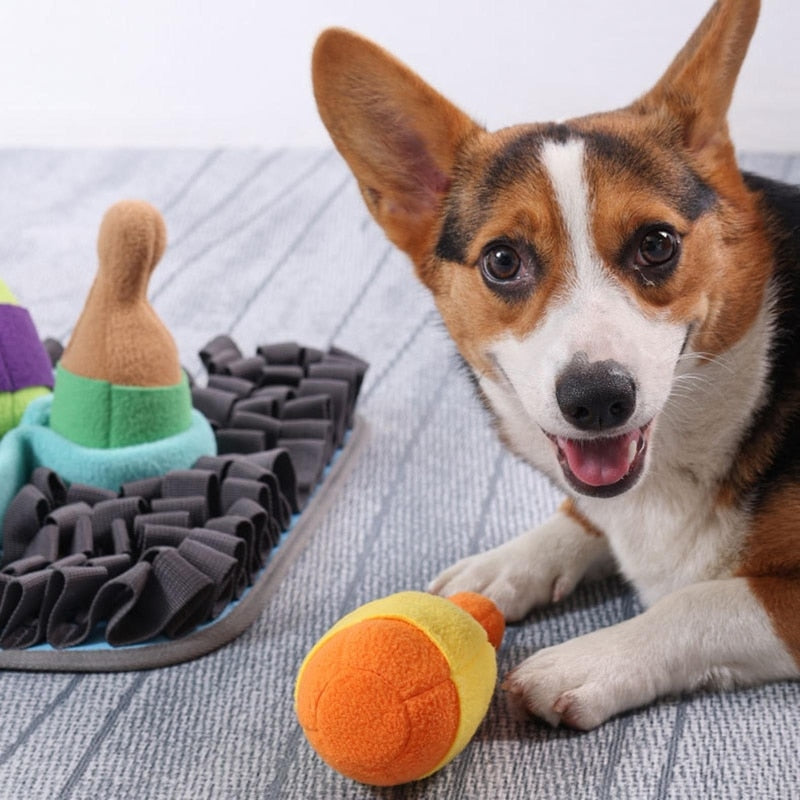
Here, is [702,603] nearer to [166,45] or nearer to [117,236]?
[117,236]

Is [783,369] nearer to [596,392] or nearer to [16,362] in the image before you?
[596,392]

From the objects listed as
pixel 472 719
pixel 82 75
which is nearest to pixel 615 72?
pixel 82 75

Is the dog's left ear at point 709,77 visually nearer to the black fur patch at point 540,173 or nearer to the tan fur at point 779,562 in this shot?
the black fur patch at point 540,173

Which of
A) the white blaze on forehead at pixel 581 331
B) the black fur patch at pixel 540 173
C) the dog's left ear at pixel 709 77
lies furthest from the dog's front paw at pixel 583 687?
the dog's left ear at pixel 709 77

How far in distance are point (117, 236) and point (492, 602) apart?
78 cm

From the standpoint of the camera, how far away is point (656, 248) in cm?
141

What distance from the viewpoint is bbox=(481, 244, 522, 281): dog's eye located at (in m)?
1.47

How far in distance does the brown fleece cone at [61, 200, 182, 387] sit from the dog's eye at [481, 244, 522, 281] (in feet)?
1.95

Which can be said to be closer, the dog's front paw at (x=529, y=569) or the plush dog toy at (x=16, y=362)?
the dog's front paw at (x=529, y=569)

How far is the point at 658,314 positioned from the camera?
138cm

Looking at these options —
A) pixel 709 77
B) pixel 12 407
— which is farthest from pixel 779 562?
pixel 12 407

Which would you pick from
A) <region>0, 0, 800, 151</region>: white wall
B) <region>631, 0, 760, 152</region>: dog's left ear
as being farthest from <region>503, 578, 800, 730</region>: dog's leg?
<region>0, 0, 800, 151</region>: white wall

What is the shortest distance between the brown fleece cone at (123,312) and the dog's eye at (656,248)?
0.78 meters

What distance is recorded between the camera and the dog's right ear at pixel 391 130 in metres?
1.57
